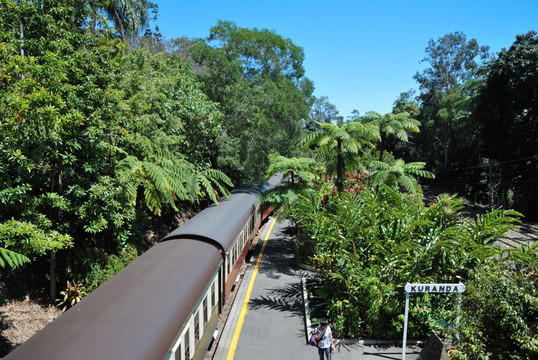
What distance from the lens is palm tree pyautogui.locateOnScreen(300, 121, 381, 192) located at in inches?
492

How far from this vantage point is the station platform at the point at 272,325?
842 centimetres

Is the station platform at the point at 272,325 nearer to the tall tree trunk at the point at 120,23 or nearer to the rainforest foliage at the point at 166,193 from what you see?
the rainforest foliage at the point at 166,193

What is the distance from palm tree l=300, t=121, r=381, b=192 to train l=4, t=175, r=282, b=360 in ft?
17.0

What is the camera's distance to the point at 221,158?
1834cm

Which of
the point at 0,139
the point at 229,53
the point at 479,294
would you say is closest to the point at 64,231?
the point at 0,139

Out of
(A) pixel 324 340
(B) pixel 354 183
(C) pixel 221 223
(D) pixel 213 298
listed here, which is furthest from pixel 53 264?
(B) pixel 354 183

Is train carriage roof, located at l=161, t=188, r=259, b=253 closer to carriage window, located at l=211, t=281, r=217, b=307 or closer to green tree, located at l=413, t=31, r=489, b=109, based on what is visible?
carriage window, located at l=211, t=281, r=217, b=307

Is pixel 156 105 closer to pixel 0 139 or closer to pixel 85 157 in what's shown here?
pixel 85 157

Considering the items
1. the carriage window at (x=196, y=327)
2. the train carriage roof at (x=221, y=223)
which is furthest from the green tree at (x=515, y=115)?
the carriage window at (x=196, y=327)

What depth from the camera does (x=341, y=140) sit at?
12.8m

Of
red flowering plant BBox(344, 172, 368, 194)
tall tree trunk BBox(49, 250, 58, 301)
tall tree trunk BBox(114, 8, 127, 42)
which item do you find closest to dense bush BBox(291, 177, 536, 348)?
red flowering plant BBox(344, 172, 368, 194)

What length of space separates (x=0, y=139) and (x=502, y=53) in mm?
30288

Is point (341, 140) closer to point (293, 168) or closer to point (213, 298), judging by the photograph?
point (293, 168)

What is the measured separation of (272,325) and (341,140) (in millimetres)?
6865
